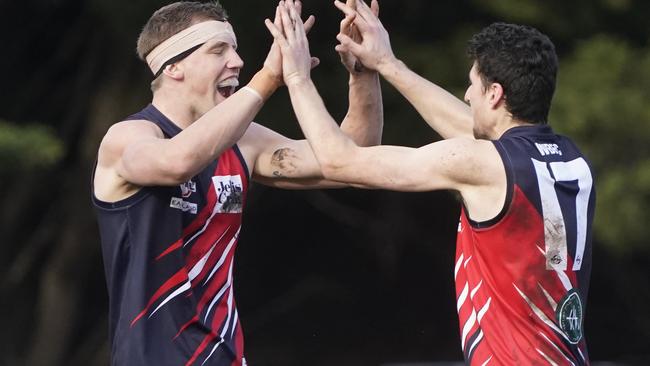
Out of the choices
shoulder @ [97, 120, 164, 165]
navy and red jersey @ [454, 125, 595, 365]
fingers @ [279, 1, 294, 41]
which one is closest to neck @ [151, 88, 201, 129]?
shoulder @ [97, 120, 164, 165]

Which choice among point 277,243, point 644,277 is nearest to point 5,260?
point 277,243

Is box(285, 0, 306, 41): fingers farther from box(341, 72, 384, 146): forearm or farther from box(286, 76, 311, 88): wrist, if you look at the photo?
box(341, 72, 384, 146): forearm

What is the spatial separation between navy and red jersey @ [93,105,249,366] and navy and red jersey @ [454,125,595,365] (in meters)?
0.83

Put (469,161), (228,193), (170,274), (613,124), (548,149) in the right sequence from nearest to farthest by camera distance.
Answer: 1. (469,161)
2. (548,149)
3. (170,274)
4. (228,193)
5. (613,124)

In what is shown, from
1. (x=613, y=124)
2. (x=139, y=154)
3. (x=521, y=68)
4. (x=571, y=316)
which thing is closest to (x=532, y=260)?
(x=571, y=316)

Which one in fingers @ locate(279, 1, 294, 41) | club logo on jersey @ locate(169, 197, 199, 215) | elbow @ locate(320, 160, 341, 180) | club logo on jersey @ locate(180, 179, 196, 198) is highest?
fingers @ locate(279, 1, 294, 41)

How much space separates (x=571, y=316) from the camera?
378cm

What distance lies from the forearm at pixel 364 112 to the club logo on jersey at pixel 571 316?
1.04m

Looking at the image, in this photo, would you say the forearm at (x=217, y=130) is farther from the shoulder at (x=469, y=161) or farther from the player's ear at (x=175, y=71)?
the shoulder at (x=469, y=161)

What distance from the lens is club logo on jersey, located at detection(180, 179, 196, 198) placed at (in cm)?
399

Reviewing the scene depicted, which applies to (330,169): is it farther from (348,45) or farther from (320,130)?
(348,45)

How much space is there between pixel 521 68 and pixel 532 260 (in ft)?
1.94

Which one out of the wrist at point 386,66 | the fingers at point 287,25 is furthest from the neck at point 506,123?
the fingers at point 287,25

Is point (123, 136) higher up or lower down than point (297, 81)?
lower down
